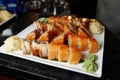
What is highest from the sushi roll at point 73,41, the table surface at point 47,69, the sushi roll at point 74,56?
the sushi roll at point 73,41

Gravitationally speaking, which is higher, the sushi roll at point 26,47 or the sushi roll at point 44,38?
the sushi roll at point 44,38

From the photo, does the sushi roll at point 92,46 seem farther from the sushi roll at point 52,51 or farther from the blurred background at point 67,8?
the blurred background at point 67,8

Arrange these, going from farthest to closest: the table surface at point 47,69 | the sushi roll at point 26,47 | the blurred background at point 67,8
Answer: the blurred background at point 67,8 < the sushi roll at point 26,47 < the table surface at point 47,69

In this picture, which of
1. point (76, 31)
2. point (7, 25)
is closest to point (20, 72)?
point (76, 31)

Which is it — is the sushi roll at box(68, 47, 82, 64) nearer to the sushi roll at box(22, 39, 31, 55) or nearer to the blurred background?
the sushi roll at box(22, 39, 31, 55)

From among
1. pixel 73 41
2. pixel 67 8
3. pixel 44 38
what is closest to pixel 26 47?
pixel 44 38

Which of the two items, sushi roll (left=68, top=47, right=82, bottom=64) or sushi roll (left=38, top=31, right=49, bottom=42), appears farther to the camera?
sushi roll (left=38, top=31, right=49, bottom=42)

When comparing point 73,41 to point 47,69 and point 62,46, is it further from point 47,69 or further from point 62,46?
point 47,69

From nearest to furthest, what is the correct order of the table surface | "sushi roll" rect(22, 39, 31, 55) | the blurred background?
the table surface, "sushi roll" rect(22, 39, 31, 55), the blurred background

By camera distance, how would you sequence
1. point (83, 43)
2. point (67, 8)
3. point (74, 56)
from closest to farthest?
point (74, 56) → point (83, 43) → point (67, 8)

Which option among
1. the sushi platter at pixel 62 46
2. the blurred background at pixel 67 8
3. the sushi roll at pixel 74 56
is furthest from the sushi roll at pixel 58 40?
the blurred background at pixel 67 8

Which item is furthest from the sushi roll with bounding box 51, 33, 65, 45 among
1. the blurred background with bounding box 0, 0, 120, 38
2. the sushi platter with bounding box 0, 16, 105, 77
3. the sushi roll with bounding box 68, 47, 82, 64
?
the blurred background with bounding box 0, 0, 120, 38
